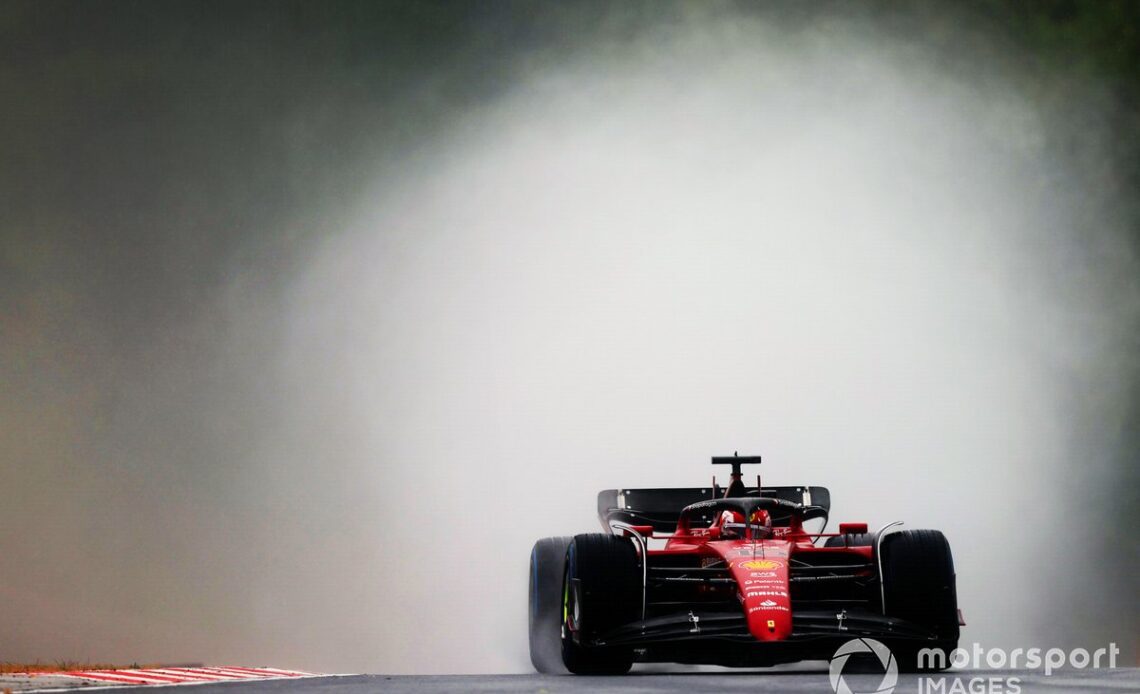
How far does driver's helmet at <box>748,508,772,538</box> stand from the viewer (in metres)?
7.18

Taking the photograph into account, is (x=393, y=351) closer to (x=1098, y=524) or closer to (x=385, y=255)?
(x=385, y=255)

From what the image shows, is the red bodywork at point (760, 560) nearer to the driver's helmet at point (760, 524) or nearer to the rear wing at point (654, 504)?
the driver's helmet at point (760, 524)

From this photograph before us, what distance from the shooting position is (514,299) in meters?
12.4

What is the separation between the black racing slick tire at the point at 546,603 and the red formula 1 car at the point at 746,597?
123 centimetres

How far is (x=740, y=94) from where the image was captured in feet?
42.1

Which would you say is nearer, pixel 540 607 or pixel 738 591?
pixel 738 591

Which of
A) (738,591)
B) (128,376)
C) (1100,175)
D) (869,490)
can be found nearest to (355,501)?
(128,376)

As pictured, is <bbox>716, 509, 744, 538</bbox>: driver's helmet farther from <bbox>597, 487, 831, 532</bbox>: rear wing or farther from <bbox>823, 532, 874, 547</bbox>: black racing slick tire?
<bbox>597, 487, 831, 532</bbox>: rear wing

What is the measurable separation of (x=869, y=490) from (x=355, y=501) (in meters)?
4.47

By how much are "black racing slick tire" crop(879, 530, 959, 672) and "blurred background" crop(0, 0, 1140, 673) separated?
17.1ft

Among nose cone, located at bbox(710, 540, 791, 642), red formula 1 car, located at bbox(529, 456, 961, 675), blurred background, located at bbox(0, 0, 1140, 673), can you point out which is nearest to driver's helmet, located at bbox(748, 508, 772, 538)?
red formula 1 car, located at bbox(529, 456, 961, 675)

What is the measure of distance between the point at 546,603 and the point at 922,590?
2.75 m

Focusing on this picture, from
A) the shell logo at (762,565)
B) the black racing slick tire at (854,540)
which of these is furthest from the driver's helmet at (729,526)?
the shell logo at (762,565)

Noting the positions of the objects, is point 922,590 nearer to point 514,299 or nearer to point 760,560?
point 760,560
